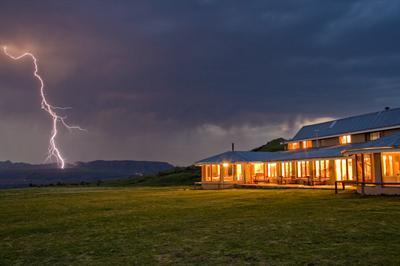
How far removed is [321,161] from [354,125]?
7.83 meters

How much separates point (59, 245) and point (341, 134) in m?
33.9

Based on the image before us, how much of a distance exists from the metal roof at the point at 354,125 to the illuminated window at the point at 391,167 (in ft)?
40.7

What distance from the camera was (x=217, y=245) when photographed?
9.68 m

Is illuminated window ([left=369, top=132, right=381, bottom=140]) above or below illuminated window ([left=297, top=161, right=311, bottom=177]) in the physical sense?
above

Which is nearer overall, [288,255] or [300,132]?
[288,255]

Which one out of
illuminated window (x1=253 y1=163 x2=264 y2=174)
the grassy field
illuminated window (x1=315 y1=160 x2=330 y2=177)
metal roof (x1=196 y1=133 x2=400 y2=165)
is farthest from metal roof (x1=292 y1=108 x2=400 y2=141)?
the grassy field

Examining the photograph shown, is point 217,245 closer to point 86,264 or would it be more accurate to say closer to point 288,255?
point 288,255

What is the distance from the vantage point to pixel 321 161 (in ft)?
113

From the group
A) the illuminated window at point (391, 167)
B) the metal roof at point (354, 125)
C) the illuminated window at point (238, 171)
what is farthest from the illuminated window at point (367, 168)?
the illuminated window at point (238, 171)

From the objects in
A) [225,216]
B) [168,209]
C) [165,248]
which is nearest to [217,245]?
[165,248]

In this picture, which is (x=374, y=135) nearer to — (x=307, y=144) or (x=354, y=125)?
(x=354, y=125)

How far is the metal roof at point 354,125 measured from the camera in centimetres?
3615

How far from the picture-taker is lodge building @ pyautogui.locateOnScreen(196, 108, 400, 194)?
2427 centimetres

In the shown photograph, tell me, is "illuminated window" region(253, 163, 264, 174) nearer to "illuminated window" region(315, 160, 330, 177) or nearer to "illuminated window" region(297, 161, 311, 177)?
"illuminated window" region(297, 161, 311, 177)
